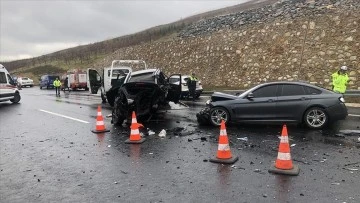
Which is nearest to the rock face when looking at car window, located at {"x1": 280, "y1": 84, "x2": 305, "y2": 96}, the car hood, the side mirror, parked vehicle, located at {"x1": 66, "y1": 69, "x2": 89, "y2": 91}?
car window, located at {"x1": 280, "y1": 84, "x2": 305, "y2": 96}

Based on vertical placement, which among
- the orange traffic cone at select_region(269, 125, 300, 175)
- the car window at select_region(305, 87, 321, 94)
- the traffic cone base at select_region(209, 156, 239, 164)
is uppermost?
the car window at select_region(305, 87, 321, 94)

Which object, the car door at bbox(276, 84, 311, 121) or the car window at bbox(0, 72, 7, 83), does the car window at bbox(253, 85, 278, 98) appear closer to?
the car door at bbox(276, 84, 311, 121)

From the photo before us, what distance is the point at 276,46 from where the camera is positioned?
24.7 metres

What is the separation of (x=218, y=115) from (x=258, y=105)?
1.24m

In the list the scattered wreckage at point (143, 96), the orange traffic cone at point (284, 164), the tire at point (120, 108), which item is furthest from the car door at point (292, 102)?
the tire at point (120, 108)

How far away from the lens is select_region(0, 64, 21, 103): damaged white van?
830 inches

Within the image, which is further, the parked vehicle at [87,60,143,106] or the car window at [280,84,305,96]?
the parked vehicle at [87,60,143,106]

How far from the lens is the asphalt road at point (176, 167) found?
533 cm

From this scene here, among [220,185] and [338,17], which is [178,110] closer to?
[220,185]

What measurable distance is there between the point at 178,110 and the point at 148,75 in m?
3.09

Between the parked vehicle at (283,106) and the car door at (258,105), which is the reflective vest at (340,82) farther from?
the car door at (258,105)

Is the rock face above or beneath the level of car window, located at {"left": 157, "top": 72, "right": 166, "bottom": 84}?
above

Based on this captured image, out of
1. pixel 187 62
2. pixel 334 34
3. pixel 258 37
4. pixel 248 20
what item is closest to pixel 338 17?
pixel 334 34

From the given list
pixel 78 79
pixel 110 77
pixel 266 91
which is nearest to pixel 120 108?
pixel 266 91
